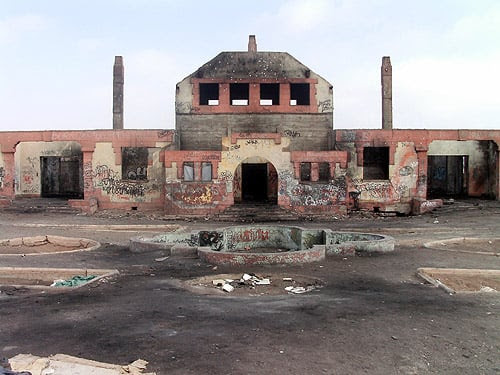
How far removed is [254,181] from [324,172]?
572 centimetres

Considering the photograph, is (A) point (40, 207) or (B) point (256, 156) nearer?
(B) point (256, 156)

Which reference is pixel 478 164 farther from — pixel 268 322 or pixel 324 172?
pixel 268 322

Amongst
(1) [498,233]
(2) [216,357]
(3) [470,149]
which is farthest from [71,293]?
(3) [470,149]

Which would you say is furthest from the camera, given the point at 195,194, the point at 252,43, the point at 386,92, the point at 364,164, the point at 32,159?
the point at 386,92

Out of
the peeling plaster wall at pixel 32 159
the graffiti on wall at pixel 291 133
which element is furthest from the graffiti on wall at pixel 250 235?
the peeling plaster wall at pixel 32 159

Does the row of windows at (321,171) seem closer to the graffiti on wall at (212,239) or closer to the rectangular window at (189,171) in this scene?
the rectangular window at (189,171)

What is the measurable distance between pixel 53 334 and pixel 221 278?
427 cm

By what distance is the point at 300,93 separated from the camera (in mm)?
27875

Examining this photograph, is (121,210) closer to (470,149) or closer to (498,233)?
(498,233)

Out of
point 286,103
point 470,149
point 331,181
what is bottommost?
point 331,181

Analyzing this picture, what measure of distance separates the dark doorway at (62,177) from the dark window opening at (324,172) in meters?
14.4

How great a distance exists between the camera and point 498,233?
52.0 feet

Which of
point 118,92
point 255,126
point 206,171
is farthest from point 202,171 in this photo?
point 118,92

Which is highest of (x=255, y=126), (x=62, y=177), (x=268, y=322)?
(x=255, y=126)
